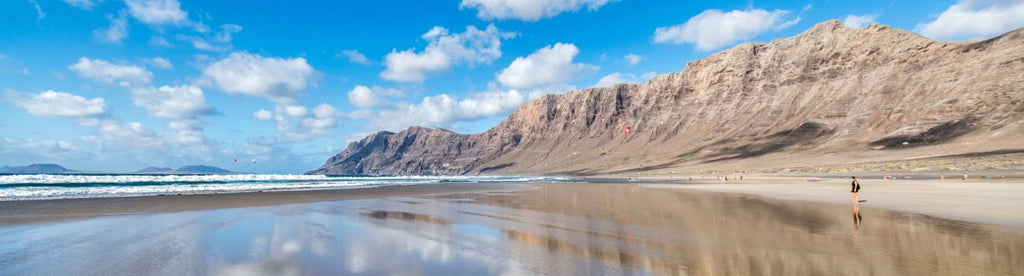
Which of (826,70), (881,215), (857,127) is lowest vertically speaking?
(881,215)

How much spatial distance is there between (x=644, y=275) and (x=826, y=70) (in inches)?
5828

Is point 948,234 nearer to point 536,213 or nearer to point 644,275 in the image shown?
point 644,275

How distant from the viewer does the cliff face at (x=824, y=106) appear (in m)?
84.7

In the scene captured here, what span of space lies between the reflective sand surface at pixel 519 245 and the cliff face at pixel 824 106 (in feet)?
266

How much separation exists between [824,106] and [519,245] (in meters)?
132

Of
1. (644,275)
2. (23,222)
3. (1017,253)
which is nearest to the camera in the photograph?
(644,275)

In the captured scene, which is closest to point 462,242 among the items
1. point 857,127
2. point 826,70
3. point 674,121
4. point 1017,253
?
point 1017,253

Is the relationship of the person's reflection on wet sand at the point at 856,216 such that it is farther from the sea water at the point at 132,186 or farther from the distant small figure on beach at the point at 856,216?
the sea water at the point at 132,186

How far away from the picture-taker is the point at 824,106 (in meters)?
115

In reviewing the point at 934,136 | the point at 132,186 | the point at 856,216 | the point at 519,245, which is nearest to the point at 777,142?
the point at 934,136

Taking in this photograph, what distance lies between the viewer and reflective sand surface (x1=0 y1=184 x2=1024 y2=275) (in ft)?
28.2

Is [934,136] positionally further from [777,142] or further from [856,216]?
[856,216]

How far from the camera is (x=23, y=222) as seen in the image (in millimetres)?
15758

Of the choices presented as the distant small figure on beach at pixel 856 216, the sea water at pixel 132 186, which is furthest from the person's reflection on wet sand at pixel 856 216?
the sea water at pixel 132 186
